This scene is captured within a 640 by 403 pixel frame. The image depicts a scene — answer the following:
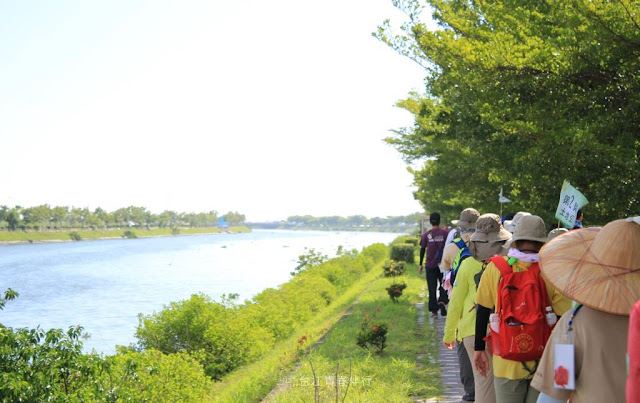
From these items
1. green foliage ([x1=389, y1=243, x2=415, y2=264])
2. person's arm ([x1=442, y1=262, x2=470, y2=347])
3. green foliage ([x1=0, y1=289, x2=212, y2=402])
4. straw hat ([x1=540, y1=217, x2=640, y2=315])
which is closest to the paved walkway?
person's arm ([x1=442, y1=262, x2=470, y2=347])

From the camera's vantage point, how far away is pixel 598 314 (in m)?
2.71

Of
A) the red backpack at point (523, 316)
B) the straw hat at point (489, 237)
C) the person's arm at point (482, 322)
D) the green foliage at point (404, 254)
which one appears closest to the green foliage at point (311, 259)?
the green foliage at point (404, 254)

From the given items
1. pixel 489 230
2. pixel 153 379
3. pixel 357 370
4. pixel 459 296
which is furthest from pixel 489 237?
pixel 153 379

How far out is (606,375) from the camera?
261 centimetres

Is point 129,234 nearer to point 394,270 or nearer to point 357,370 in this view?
point 394,270

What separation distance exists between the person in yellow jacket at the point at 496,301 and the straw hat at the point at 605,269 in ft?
3.49

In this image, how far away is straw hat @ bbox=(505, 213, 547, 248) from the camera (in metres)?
4.07

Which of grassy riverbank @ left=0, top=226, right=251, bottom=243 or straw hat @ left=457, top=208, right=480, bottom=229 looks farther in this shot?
grassy riverbank @ left=0, top=226, right=251, bottom=243

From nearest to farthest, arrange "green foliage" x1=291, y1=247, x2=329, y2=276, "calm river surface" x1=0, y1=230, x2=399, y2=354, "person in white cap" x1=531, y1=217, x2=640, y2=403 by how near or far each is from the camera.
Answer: "person in white cap" x1=531, y1=217, x2=640, y2=403 → "calm river surface" x1=0, y1=230, x2=399, y2=354 → "green foliage" x1=291, y1=247, x2=329, y2=276

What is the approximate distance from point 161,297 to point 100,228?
5148 inches

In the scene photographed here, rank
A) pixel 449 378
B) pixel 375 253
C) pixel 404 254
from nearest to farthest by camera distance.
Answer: pixel 449 378, pixel 404 254, pixel 375 253

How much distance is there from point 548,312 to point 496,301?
1.11ft

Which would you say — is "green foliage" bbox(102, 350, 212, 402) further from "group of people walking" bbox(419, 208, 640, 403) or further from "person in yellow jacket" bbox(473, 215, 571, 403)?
"person in yellow jacket" bbox(473, 215, 571, 403)

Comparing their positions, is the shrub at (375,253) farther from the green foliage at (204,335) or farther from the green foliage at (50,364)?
the green foliage at (50,364)
